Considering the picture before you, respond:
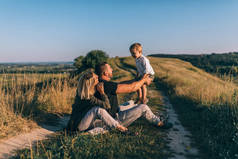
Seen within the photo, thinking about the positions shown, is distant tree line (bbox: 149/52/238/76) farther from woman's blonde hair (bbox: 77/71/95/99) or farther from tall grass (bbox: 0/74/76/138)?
tall grass (bbox: 0/74/76/138)

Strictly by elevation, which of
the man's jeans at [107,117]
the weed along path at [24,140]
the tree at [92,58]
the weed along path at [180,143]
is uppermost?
the tree at [92,58]

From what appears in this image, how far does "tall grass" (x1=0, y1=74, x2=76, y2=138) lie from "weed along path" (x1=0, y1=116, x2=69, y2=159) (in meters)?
0.21

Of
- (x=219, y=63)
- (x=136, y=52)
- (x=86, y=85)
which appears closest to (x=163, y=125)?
(x=86, y=85)

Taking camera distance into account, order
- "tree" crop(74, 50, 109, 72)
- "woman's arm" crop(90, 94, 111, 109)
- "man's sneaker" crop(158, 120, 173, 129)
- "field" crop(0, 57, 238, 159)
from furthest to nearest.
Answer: "tree" crop(74, 50, 109, 72) → "man's sneaker" crop(158, 120, 173, 129) → "woman's arm" crop(90, 94, 111, 109) → "field" crop(0, 57, 238, 159)

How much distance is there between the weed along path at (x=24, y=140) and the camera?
11.5ft

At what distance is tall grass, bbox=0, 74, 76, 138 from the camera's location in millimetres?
4539

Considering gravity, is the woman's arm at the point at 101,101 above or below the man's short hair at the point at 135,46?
below

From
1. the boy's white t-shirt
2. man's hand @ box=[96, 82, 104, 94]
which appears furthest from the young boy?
man's hand @ box=[96, 82, 104, 94]

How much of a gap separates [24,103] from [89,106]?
244 centimetres

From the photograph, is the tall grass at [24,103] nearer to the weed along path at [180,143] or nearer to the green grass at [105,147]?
the green grass at [105,147]

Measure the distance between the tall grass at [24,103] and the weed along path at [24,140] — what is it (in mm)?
212

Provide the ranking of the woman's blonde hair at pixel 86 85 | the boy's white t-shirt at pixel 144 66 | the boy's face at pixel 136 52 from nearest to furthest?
the woman's blonde hair at pixel 86 85 → the boy's white t-shirt at pixel 144 66 → the boy's face at pixel 136 52

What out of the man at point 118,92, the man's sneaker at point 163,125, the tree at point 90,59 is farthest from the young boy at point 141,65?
the tree at point 90,59

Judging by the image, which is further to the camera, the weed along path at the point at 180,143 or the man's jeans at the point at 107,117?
the man's jeans at the point at 107,117
